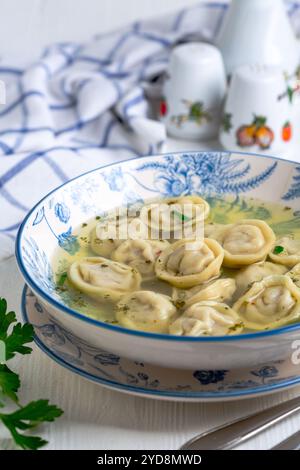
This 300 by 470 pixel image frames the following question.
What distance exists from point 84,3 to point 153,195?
5.95 feet

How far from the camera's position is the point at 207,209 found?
2221 millimetres

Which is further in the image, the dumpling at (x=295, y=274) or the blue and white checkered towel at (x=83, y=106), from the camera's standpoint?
the blue and white checkered towel at (x=83, y=106)

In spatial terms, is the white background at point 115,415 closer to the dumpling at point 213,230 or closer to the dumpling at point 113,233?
the dumpling at point 113,233

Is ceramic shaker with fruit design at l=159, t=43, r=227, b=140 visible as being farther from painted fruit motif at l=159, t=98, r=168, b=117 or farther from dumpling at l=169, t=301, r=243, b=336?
dumpling at l=169, t=301, r=243, b=336

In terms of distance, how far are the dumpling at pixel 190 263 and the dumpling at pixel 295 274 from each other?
0.17 m

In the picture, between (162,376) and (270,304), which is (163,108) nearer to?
(270,304)

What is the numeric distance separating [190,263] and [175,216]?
328mm

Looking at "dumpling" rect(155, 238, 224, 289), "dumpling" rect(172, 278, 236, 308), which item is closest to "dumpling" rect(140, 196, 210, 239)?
"dumpling" rect(155, 238, 224, 289)

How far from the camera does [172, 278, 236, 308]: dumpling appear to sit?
5.91 ft

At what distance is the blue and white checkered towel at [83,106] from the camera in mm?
2760

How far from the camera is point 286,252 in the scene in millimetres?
1998

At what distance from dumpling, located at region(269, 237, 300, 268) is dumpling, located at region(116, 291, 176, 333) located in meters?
0.33

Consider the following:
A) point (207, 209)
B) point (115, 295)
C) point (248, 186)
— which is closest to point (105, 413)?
point (115, 295)

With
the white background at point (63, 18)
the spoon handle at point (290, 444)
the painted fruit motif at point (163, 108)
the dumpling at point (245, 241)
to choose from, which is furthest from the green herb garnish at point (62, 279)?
the white background at point (63, 18)
